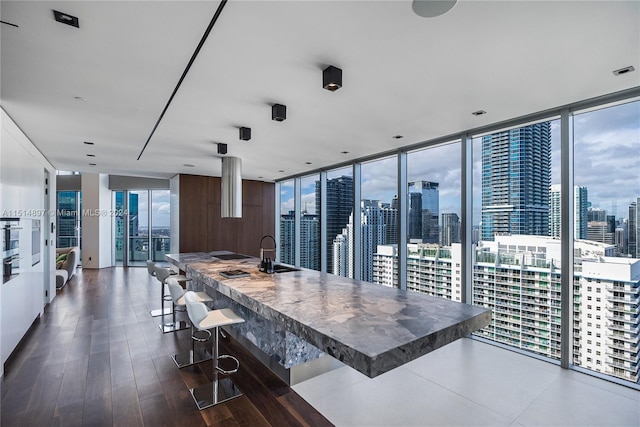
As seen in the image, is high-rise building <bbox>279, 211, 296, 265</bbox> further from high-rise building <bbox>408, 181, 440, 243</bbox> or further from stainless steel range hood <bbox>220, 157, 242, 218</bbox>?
high-rise building <bbox>408, 181, 440, 243</bbox>

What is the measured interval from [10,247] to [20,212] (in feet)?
1.88

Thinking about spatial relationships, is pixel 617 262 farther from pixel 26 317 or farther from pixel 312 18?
pixel 26 317

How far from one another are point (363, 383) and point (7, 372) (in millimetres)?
3411

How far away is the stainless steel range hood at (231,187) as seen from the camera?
5.30 meters

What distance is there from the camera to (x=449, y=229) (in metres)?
4.30

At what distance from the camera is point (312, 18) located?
1753 millimetres

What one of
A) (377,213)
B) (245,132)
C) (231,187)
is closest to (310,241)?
(377,213)

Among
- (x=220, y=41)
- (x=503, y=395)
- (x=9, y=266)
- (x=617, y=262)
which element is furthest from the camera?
(x=9, y=266)

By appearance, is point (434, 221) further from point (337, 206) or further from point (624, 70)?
point (624, 70)

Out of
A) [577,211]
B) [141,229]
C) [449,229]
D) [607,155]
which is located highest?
[607,155]

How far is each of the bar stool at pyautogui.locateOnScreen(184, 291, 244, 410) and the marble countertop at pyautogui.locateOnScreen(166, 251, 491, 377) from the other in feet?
0.74

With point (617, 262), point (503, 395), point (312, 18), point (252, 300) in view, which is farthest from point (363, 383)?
point (312, 18)

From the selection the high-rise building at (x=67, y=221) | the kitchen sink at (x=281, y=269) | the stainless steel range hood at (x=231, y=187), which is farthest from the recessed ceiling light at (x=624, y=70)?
the high-rise building at (x=67, y=221)

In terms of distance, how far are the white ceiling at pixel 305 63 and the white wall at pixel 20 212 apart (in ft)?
1.10
